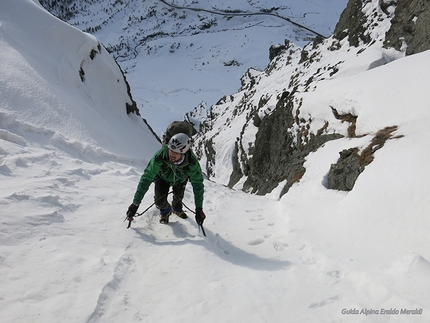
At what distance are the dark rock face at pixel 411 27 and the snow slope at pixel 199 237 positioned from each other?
261 inches

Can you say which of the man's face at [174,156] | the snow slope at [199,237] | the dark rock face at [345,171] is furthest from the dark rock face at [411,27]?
the man's face at [174,156]

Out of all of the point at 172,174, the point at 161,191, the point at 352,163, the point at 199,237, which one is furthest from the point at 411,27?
the point at 199,237

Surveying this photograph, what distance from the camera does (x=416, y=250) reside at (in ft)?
11.1

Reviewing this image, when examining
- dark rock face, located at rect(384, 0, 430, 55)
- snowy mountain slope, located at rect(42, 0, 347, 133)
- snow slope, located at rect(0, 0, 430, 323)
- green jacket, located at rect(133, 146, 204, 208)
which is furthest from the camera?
snowy mountain slope, located at rect(42, 0, 347, 133)

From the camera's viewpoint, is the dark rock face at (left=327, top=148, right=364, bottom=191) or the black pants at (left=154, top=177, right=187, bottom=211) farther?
the dark rock face at (left=327, top=148, right=364, bottom=191)

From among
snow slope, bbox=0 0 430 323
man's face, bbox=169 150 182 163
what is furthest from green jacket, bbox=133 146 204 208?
snow slope, bbox=0 0 430 323

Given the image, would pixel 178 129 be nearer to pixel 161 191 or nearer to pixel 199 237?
pixel 161 191

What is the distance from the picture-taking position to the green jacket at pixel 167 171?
3.84 m

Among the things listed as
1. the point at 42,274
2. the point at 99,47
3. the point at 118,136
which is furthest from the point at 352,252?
the point at 99,47

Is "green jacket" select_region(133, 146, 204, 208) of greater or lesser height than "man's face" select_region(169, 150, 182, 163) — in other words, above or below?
below

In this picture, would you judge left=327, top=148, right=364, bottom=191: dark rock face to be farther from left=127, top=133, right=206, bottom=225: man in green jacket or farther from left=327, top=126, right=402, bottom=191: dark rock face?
left=127, top=133, right=206, bottom=225: man in green jacket

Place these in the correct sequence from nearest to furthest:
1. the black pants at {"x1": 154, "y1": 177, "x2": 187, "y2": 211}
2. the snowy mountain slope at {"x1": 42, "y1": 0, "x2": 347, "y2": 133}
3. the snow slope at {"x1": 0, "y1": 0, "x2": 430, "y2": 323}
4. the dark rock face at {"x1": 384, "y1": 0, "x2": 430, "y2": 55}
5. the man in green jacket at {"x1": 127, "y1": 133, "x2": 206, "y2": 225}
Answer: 1. the snow slope at {"x1": 0, "y1": 0, "x2": 430, "y2": 323}
2. the man in green jacket at {"x1": 127, "y1": 133, "x2": 206, "y2": 225}
3. the black pants at {"x1": 154, "y1": 177, "x2": 187, "y2": 211}
4. the dark rock face at {"x1": 384, "y1": 0, "x2": 430, "y2": 55}
5. the snowy mountain slope at {"x1": 42, "y1": 0, "x2": 347, "y2": 133}

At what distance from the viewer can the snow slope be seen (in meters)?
Answer: 2.53

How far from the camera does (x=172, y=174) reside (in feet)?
13.9
